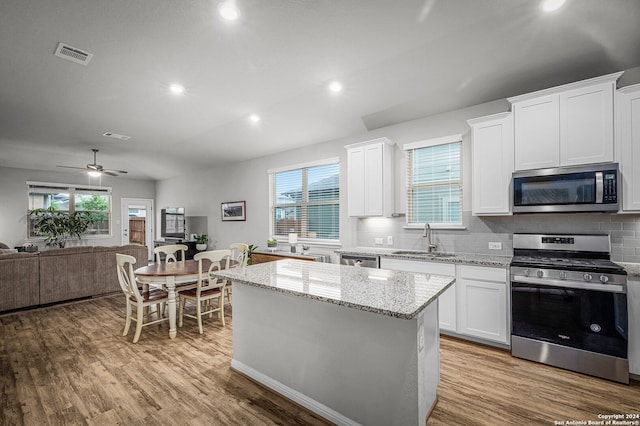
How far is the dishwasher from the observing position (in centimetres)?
370

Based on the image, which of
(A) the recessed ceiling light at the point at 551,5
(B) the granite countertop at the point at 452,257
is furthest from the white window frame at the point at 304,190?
(A) the recessed ceiling light at the point at 551,5

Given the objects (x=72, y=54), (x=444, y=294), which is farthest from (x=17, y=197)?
(x=444, y=294)

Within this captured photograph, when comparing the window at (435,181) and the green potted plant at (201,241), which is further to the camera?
the green potted plant at (201,241)

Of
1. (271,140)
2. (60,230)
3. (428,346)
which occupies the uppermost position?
(271,140)

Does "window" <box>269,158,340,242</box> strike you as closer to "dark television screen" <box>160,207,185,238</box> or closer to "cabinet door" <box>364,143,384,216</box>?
"cabinet door" <box>364,143,384,216</box>

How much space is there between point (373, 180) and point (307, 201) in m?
1.72

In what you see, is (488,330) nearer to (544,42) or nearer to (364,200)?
(364,200)

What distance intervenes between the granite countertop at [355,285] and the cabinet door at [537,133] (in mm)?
1759

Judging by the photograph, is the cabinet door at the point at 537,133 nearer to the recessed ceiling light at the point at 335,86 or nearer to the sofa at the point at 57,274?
the recessed ceiling light at the point at 335,86

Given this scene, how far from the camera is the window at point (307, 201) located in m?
5.03

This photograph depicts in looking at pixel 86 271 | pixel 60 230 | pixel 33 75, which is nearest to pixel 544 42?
pixel 33 75

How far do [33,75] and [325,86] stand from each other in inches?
121

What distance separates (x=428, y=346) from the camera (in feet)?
6.36

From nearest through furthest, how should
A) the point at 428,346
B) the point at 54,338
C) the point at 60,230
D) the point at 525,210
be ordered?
the point at 428,346, the point at 525,210, the point at 54,338, the point at 60,230
